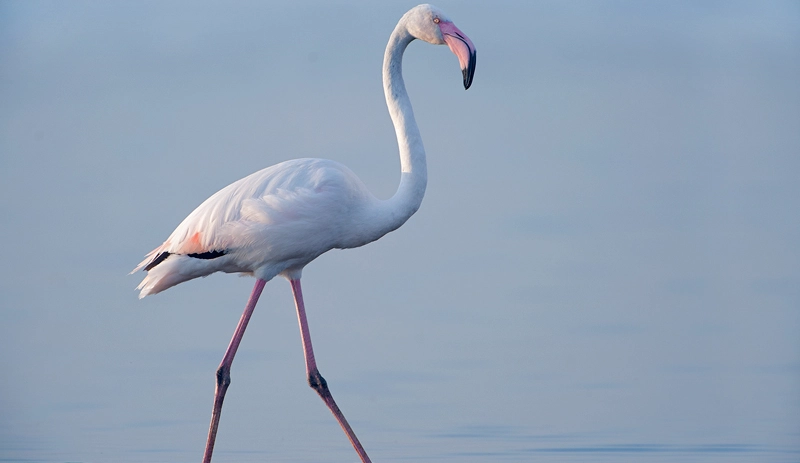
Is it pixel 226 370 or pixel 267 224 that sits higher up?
pixel 267 224

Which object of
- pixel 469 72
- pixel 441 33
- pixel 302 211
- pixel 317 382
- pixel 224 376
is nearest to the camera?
pixel 469 72

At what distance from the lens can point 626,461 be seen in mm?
8828

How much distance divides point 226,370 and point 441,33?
115 inches

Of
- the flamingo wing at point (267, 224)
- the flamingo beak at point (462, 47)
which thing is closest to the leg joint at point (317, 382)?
the flamingo wing at point (267, 224)

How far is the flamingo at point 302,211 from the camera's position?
767 cm

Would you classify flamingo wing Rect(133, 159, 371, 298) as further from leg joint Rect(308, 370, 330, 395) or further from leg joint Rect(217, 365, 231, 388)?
leg joint Rect(308, 370, 330, 395)

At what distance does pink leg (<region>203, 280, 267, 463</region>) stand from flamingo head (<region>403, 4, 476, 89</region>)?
207 centimetres

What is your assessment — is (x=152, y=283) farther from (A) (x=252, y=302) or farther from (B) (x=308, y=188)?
(B) (x=308, y=188)

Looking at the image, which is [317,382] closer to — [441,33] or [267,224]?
[267,224]

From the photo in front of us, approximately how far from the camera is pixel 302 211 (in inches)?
301

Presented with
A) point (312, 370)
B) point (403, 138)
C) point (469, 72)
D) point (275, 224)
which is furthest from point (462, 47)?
point (312, 370)

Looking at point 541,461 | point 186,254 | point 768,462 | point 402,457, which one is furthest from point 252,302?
point 768,462

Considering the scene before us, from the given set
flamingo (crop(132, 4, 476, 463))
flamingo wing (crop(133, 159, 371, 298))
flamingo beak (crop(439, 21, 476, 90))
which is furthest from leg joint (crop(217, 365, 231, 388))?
flamingo beak (crop(439, 21, 476, 90))

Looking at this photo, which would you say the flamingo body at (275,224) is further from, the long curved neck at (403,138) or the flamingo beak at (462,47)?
the flamingo beak at (462,47)
